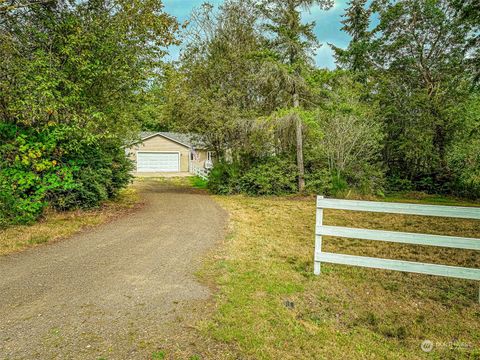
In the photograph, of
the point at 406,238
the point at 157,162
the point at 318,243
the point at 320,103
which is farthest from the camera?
the point at 157,162

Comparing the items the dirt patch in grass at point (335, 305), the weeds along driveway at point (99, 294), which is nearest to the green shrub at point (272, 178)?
the weeds along driveway at point (99, 294)

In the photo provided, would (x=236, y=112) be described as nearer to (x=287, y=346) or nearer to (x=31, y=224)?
(x=31, y=224)

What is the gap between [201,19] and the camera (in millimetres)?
15445

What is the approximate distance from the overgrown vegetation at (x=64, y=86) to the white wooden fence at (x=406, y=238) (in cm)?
659

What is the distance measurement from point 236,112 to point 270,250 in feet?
31.7

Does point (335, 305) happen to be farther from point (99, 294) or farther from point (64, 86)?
point (64, 86)

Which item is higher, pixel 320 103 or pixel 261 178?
pixel 320 103

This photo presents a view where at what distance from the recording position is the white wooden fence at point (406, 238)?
3600mm

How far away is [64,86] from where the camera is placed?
299 inches

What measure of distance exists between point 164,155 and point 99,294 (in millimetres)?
26929

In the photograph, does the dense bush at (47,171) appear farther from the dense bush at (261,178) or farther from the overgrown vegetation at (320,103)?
the dense bush at (261,178)

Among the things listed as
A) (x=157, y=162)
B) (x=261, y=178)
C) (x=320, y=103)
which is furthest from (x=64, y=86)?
(x=157, y=162)

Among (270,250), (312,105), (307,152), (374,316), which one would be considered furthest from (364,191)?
(374,316)

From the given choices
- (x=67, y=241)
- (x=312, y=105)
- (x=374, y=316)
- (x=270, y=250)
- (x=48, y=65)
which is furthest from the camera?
(x=312, y=105)
